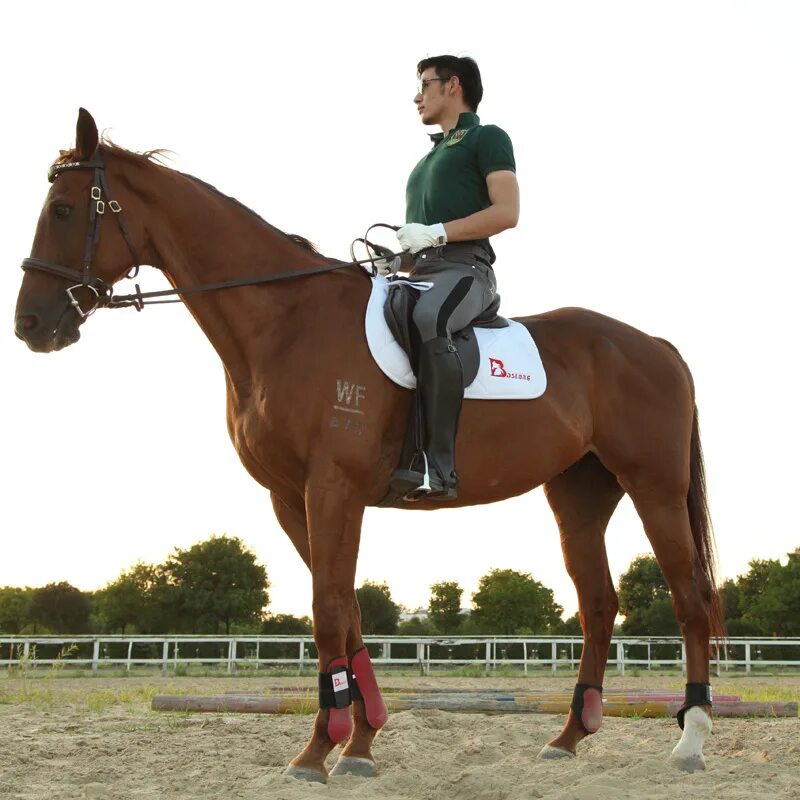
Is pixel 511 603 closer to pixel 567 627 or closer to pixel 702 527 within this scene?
pixel 567 627

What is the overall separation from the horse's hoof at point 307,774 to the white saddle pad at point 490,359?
2236mm

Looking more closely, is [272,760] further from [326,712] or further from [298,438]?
[298,438]

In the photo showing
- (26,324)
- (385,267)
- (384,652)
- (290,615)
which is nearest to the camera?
(26,324)

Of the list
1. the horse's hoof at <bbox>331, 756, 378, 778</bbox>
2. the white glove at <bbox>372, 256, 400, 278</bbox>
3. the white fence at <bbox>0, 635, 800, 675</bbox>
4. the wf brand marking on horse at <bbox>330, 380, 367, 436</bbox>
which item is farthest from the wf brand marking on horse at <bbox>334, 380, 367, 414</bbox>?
the white fence at <bbox>0, 635, 800, 675</bbox>

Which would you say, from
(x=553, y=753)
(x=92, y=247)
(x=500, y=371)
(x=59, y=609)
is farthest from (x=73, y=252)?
(x=59, y=609)

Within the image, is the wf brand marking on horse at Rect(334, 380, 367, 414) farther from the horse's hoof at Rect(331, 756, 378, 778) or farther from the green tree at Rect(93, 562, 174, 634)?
the green tree at Rect(93, 562, 174, 634)

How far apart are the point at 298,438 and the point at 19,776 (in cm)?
260

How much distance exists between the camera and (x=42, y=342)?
5.24 metres

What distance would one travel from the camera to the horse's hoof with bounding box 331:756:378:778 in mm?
5582

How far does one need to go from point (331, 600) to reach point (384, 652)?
21862 mm

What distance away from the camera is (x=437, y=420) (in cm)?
551

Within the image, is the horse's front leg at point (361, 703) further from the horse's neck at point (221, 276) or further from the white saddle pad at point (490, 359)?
the horse's neck at point (221, 276)

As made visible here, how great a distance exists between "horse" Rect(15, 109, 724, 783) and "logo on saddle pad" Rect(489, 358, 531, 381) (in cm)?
17

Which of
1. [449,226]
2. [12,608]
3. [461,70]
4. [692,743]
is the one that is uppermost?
[461,70]
